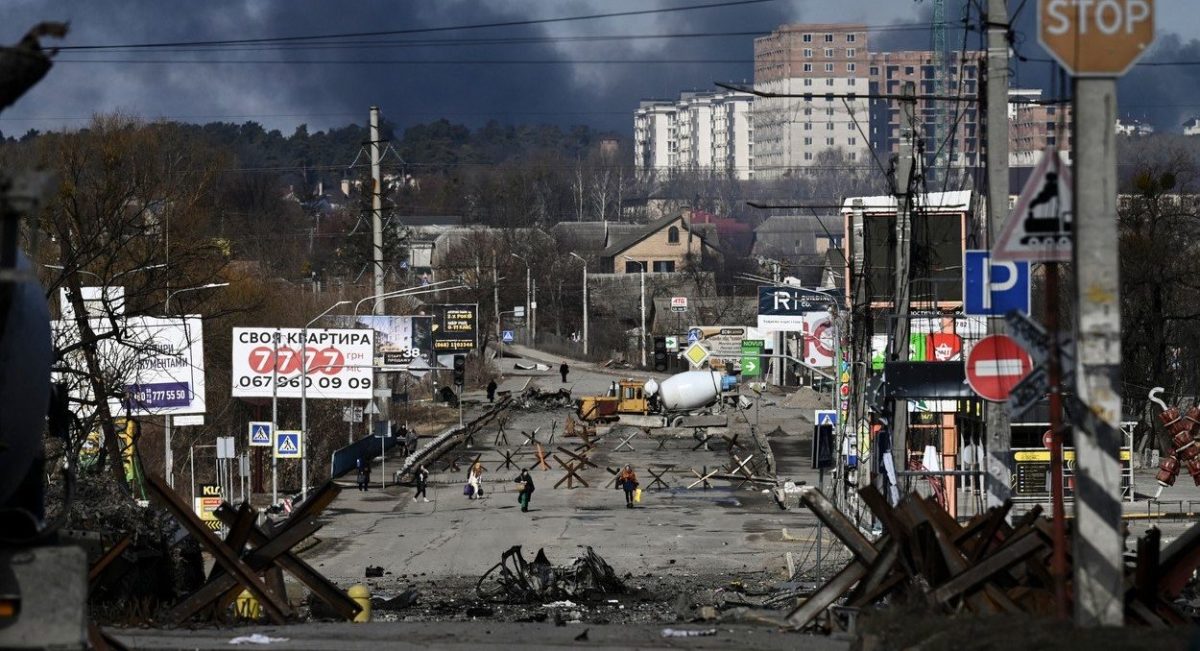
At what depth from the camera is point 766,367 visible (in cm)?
10781

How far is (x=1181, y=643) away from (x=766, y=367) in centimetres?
9866

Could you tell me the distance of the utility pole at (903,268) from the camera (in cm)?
2669

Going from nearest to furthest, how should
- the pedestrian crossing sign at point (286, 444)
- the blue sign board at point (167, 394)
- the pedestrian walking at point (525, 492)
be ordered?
the blue sign board at point (167, 394) → the pedestrian crossing sign at point (286, 444) → the pedestrian walking at point (525, 492)

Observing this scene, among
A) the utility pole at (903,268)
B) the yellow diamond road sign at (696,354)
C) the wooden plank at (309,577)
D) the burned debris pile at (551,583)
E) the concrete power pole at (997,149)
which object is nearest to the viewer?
the wooden plank at (309,577)

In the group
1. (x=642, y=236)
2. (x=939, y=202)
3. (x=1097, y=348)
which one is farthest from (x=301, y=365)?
(x=642, y=236)

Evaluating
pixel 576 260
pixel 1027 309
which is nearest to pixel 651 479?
pixel 1027 309

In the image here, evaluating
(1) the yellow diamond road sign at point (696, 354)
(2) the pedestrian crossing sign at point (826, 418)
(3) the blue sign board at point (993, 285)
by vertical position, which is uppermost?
(3) the blue sign board at point (993, 285)

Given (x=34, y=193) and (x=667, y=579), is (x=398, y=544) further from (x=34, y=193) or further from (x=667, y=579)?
(x=34, y=193)

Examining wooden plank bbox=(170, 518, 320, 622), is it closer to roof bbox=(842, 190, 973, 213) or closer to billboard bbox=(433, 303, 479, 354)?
roof bbox=(842, 190, 973, 213)

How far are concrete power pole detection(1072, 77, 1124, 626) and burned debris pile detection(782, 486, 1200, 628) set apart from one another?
0.54 m

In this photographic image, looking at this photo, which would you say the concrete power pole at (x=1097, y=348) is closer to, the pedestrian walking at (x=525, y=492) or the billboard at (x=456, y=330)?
the pedestrian walking at (x=525, y=492)

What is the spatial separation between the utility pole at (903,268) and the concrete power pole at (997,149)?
633cm

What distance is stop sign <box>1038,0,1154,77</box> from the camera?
992 centimetres

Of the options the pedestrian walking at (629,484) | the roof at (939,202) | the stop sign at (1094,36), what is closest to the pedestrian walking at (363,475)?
the pedestrian walking at (629,484)
